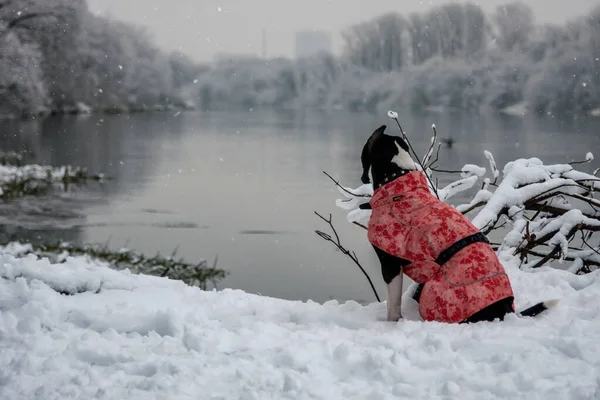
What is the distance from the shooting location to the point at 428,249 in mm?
3961

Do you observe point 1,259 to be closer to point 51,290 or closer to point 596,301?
point 51,290

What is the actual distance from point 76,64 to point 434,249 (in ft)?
144

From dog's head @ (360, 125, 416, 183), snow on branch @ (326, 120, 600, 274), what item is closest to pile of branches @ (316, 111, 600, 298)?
snow on branch @ (326, 120, 600, 274)

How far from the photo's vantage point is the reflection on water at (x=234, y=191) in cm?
1221

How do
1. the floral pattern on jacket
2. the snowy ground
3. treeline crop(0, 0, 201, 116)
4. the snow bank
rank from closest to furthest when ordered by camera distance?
the snowy ground < the floral pattern on jacket < the snow bank < treeline crop(0, 0, 201, 116)

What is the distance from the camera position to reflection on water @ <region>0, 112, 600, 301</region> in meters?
12.2

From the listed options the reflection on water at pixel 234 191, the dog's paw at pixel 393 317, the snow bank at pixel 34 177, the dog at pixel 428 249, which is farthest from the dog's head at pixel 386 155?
→ the snow bank at pixel 34 177

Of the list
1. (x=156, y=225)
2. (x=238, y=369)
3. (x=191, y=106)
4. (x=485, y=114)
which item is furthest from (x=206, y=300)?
(x=191, y=106)

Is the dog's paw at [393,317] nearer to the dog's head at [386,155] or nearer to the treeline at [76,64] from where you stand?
the dog's head at [386,155]

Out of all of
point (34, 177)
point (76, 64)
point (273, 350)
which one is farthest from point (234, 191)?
point (76, 64)

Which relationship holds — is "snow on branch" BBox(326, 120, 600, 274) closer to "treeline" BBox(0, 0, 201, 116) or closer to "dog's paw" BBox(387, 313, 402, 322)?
"dog's paw" BBox(387, 313, 402, 322)

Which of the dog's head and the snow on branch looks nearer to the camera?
the dog's head

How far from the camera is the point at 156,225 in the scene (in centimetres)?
1505

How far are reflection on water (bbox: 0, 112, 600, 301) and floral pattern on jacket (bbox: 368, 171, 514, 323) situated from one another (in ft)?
19.9
